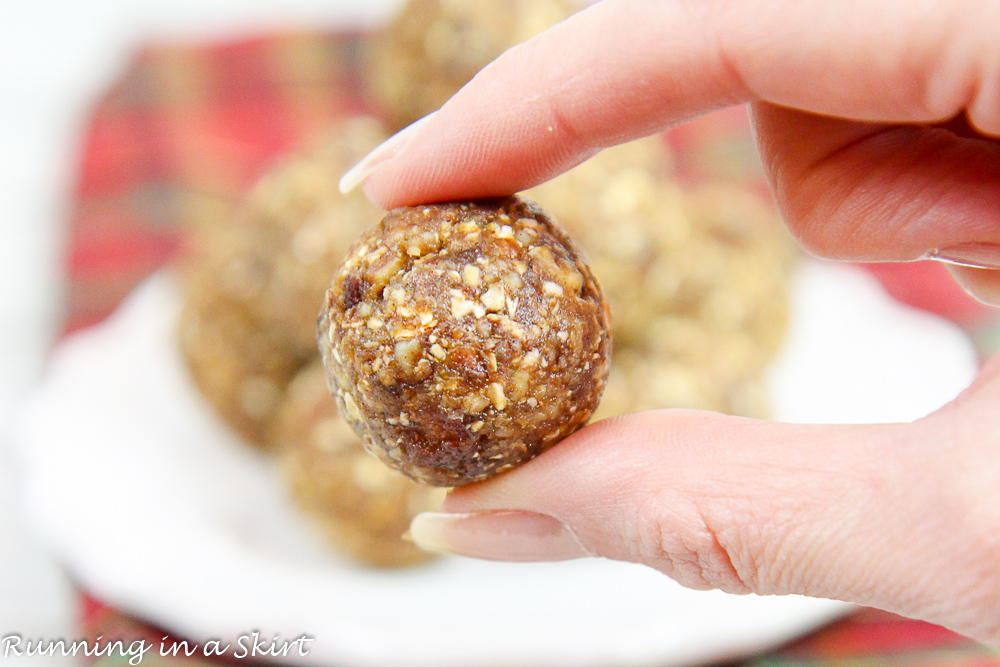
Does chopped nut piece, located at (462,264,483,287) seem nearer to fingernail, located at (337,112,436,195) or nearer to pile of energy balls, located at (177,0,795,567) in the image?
pile of energy balls, located at (177,0,795,567)

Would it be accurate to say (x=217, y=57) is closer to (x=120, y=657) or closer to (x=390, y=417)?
(x=120, y=657)

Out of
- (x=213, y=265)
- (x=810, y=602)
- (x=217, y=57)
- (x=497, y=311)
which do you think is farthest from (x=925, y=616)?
(x=217, y=57)

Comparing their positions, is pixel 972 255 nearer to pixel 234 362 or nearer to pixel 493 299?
pixel 493 299

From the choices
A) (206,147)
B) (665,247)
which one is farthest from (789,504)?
(206,147)

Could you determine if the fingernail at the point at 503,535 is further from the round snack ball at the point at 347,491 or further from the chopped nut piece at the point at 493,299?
the round snack ball at the point at 347,491

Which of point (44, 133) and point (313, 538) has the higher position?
point (44, 133)

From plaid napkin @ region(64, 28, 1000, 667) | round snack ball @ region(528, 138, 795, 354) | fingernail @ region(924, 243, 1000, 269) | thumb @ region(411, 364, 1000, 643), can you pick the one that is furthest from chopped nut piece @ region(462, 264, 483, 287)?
plaid napkin @ region(64, 28, 1000, 667)
